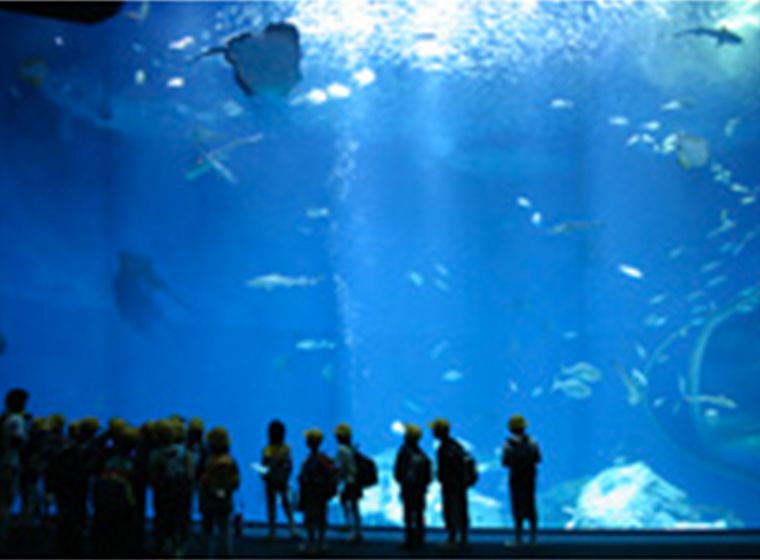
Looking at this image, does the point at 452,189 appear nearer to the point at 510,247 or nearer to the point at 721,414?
the point at 510,247

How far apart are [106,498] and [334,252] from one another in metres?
38.6

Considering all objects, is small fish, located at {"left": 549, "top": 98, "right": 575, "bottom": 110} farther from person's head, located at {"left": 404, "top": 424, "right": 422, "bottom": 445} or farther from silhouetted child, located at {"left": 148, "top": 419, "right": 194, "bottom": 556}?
silhouetted child, located at {"left": 148, "top": 419, "right": 194, "bottom": 556}

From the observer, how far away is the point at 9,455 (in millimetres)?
6004

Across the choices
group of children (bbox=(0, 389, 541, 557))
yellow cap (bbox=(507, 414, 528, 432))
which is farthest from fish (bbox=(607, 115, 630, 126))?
group of children (bbox=(0, 389, 541, 557))

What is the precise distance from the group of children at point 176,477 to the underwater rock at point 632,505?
590 inches

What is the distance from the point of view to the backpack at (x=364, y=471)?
265 inches

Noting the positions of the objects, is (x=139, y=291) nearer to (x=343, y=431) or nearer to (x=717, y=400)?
(x=717, y=400)

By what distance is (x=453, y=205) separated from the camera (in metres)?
36.0

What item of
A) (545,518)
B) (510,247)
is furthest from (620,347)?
(545,518)

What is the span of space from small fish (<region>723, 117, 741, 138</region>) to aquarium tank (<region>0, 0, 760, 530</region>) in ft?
0.53

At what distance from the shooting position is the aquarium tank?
21.7 metres

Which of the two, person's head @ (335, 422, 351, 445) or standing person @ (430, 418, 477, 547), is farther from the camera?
person's head @ (335, 422, 351, 445)

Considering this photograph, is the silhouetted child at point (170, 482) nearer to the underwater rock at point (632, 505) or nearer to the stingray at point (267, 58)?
the stingray at point (267, 58)

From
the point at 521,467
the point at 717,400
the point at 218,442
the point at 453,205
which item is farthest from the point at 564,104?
the point at 218,442
